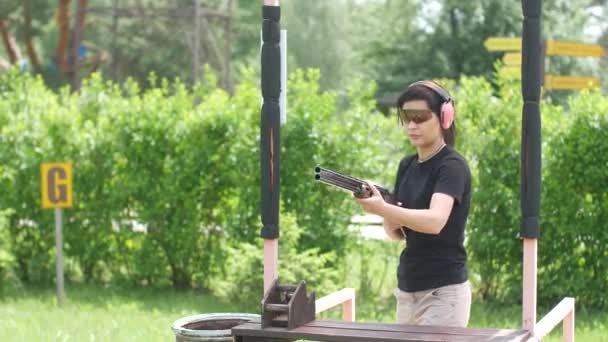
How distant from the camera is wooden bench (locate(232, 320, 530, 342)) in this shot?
11.3ft

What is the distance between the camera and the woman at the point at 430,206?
3740 mm

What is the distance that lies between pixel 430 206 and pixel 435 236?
7.5 inches

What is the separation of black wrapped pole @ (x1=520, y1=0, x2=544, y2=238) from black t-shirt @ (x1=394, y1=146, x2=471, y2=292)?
0.28 meters

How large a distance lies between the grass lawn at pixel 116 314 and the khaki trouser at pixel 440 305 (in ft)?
10.4

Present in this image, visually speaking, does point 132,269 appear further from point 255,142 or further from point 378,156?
point 378,156

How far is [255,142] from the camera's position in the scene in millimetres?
8586

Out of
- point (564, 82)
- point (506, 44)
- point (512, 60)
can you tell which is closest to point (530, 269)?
point (512, 60)

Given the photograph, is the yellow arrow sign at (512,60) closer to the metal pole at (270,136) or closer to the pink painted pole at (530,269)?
the metal pole at (270,136)


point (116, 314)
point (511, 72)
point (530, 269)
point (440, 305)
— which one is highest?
point (511, 72)

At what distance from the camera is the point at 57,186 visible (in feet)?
26.7

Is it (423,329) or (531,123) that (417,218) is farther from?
(531,123)

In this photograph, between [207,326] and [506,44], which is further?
[506,44]

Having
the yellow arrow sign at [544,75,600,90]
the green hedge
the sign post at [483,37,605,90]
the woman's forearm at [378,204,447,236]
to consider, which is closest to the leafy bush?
the green hedge

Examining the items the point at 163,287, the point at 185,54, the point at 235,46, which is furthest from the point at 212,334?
the point at 235,46
